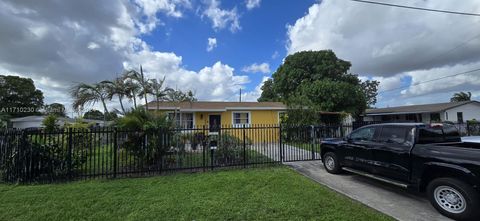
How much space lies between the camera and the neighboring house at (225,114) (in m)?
17.7

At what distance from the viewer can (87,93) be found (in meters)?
15.4

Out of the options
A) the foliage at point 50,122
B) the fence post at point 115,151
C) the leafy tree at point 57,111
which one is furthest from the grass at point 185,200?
the leafy tree at point 57,111

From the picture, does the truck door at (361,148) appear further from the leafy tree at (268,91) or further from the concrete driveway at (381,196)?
the leafy tree at (268,91)

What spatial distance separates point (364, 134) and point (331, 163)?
1.51 m

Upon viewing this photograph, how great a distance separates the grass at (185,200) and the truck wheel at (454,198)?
3.59 feet

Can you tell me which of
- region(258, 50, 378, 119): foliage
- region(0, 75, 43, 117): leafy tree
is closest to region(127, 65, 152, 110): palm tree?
region(258, 50, 378, 119): foliage

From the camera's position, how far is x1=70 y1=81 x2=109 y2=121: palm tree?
50.1 ft

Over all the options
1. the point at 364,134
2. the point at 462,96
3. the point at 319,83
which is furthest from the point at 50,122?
the point at 462,96

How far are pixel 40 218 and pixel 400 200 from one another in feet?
23.1

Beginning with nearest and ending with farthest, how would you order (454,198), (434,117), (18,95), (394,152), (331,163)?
(454,198), (394,152), (331,163), (434,117), (18,95)

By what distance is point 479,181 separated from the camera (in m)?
3.90

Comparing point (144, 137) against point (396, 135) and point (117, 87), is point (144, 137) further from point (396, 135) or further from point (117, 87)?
point (117, 87)

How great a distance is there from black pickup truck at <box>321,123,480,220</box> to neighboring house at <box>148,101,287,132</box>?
11.5 meters

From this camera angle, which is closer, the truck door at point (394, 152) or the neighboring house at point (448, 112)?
the truck door at point (394, 152)
